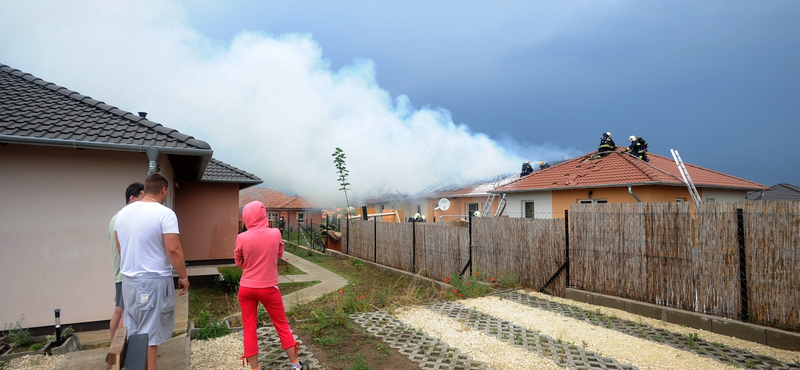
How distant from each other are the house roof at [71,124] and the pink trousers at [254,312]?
2.88 meters

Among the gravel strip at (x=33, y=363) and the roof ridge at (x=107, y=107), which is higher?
the roof ridge at (x=107, y=107)

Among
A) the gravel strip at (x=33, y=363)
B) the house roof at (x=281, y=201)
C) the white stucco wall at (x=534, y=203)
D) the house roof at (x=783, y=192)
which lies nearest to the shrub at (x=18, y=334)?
the gravel strip at (x=33, y=363)

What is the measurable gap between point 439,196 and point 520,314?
19.0 meters

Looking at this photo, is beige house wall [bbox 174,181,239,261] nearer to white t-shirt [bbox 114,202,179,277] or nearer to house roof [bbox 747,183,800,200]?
white t-shirt [bbox 114,202,179,277]

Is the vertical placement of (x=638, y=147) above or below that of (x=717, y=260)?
above

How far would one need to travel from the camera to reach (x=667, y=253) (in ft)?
19.6

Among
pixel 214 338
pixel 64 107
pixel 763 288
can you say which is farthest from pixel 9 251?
pixel 763 288

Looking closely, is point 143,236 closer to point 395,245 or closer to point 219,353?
point 219,353

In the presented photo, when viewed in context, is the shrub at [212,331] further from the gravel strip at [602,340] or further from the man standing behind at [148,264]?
the gravel strip at [602,340]

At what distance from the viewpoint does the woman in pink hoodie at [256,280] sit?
381cm

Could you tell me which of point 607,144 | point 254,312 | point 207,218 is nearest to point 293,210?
point 207,218

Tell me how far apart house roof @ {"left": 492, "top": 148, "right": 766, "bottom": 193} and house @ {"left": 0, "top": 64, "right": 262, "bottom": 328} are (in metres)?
12.6

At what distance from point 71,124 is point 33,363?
3031 mm

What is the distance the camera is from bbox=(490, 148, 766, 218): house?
13398 millimetres
